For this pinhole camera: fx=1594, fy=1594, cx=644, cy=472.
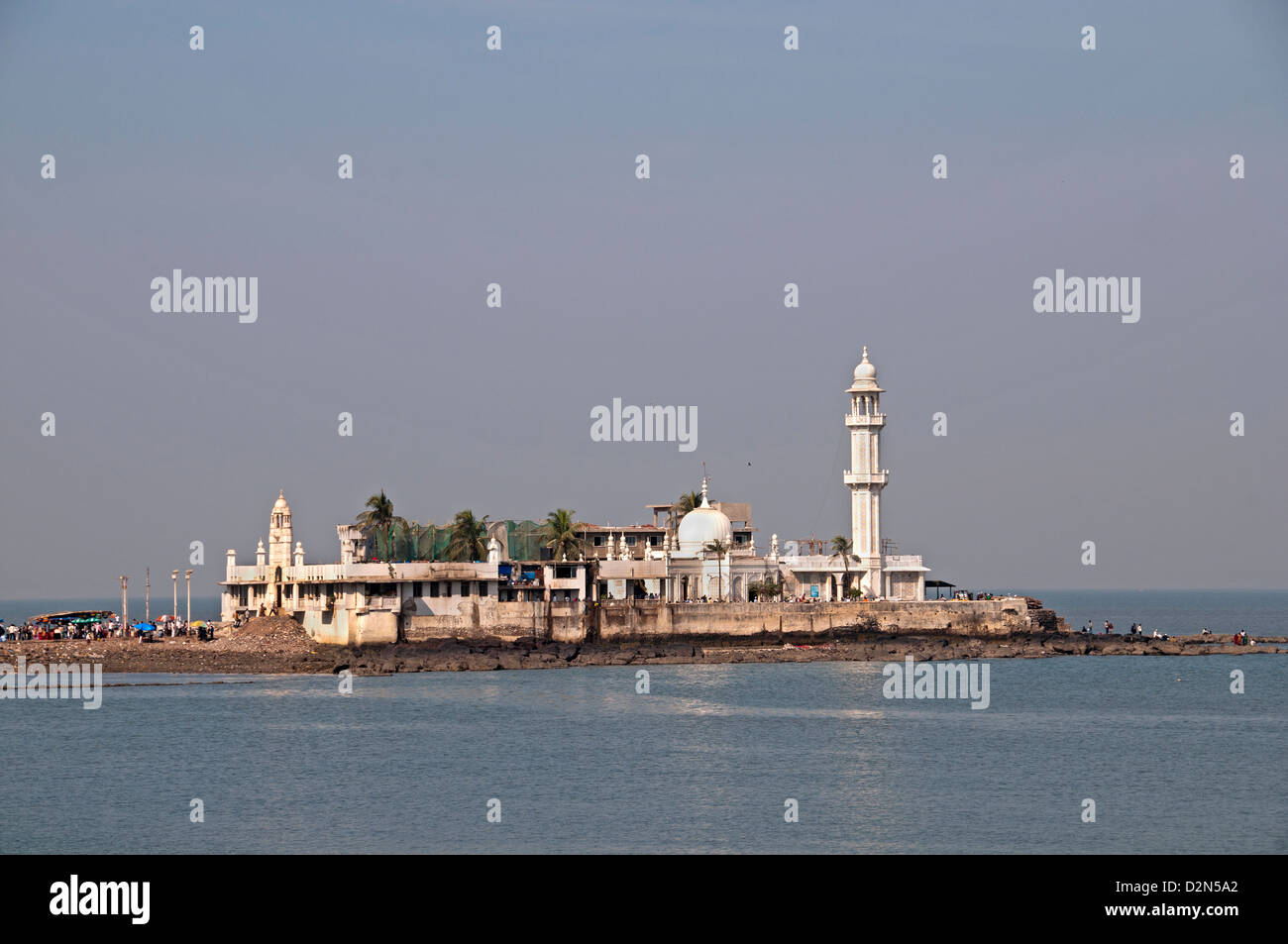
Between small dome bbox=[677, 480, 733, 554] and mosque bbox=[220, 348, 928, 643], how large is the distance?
9 cm

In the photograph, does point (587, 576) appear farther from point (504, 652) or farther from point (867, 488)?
point (867, 488)

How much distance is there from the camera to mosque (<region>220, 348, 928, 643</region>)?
296 ft

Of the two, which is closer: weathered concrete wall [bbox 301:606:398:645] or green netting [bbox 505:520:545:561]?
weathered concrete wall [bbox 301:606:398:645]

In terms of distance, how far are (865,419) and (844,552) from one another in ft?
28.8

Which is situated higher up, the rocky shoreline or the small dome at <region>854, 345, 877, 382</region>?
the small dome at <region>854, 345, 877, 382</region>

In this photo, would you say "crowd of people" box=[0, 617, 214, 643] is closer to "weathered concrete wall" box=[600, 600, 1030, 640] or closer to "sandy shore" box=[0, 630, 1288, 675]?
"sandy shore" box=[0, 630, 1288, 675]

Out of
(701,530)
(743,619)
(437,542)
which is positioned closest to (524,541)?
(437,542)

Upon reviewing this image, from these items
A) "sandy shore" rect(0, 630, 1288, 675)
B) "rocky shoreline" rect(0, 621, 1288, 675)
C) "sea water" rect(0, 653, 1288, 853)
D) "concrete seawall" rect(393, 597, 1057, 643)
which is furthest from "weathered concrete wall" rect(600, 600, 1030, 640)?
"sea water" rect(0, 653, 1288, 853)

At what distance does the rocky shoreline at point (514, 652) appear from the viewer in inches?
3356

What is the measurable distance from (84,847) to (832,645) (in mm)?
61065

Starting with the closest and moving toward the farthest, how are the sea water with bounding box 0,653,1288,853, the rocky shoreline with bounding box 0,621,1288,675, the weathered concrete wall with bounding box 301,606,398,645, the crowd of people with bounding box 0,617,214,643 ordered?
1. the sea water with bounding box 0,653,1288,853
2. the rocky shoreline with bounding box 0,621,1288,675
3. the weathered concrete wall with bounding box 301,606,398,645
4. the crowd of people with bounding box 0,617,214,643

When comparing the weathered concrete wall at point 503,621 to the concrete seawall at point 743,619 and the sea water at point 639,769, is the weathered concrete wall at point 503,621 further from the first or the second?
the sea water at point 639,769
